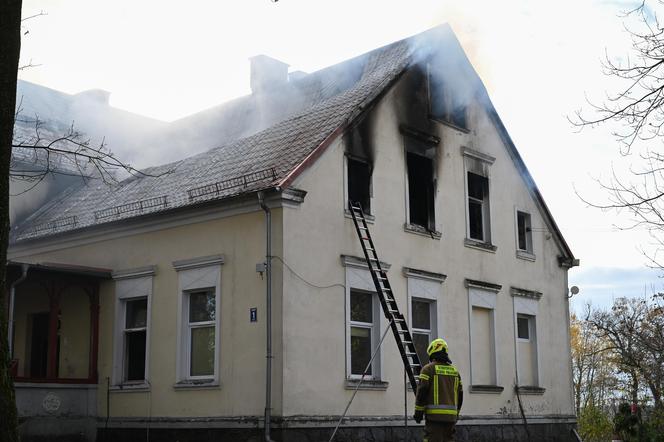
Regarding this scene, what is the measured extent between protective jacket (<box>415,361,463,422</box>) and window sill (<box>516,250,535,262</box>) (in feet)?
32.5

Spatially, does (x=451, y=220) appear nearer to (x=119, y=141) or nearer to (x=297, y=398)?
(x=297, y=398)

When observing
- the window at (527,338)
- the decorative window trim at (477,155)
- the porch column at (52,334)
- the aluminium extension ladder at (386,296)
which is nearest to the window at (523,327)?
the window at (527,338)

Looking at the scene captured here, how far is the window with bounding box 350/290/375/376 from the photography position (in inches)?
631

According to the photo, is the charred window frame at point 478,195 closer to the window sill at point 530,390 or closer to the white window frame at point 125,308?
the window sill at point 530,390

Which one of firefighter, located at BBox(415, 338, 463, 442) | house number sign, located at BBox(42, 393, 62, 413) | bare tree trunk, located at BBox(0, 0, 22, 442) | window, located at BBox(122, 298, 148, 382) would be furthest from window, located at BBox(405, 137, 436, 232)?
bare tree trunk, located at BBox(0, 0, 22, 442)

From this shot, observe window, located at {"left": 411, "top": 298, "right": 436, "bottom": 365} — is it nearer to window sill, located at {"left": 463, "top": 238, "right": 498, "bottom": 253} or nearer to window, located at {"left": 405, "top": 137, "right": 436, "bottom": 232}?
window, located at {"left": 405, "top": 137, "right": 436, "bottom": 232}

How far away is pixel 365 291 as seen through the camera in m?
16.4

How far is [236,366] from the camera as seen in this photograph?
14945mm

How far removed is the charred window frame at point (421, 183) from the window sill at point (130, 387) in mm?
6260

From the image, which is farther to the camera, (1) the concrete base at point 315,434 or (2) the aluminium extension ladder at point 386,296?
(2) the aluminium extension ladder at point 386,296

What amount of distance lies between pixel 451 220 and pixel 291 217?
5328 mm

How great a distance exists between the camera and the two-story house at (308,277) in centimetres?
1491

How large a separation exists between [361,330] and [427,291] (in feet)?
7.25

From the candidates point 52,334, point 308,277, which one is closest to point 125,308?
point 52,334
